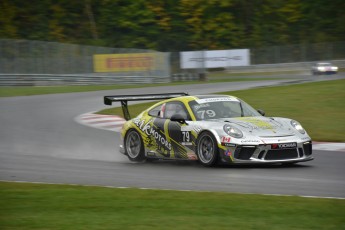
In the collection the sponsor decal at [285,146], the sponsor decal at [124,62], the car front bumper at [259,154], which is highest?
the sponsor decal at [124,62]

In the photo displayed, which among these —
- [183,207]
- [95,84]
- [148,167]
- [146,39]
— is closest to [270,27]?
[146,39]

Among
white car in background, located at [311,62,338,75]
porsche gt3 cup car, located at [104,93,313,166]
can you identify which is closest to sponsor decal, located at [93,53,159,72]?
white car in background, located at [311,62,338,75]

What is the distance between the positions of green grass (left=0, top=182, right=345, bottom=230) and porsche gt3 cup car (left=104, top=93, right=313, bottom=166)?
254 centimetres

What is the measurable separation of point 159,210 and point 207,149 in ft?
14.2

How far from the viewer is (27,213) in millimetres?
7629

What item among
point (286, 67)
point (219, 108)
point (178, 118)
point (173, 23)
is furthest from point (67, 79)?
point (178, 118)

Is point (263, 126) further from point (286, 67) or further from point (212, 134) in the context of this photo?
point (286, 67)

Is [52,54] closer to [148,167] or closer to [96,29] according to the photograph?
[96,29]

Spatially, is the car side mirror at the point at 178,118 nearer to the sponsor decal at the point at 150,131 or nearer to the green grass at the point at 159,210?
the sponsor decal at the point at 150,131

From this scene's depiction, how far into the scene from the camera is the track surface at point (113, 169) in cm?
976

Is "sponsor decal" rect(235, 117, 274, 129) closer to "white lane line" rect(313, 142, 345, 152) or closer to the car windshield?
the car windshield

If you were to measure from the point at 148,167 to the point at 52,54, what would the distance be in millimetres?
30889

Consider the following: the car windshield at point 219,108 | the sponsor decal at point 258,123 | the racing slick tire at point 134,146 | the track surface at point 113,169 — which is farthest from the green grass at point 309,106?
the racing slick tire at point 134,146

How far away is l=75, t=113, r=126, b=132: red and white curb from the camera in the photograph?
63.3 feet
